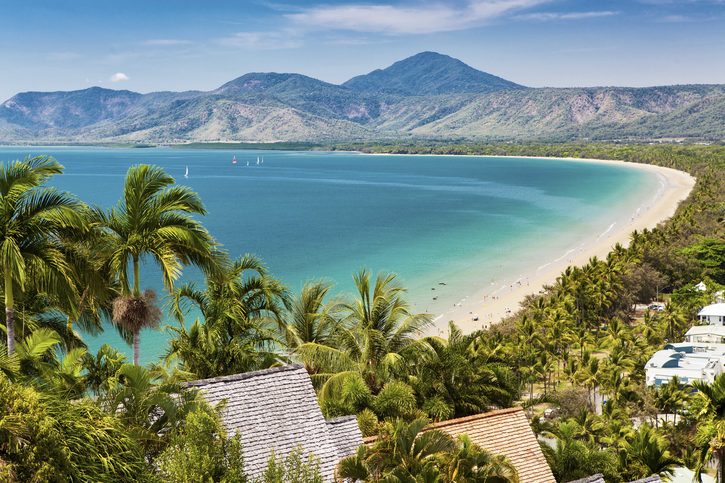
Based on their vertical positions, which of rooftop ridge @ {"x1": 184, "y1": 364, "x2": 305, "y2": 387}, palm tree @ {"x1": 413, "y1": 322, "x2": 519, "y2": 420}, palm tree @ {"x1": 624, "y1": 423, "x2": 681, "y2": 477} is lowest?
palm tree @ {"x1": 624, "y1": 423, "x2": 681, "y2": 477}

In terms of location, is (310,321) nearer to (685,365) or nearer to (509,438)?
(509,438)

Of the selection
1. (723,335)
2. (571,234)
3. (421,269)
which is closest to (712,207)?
(571,234)

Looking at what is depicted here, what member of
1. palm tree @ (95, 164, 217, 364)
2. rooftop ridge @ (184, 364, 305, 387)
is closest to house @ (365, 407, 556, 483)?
rooftop ridge @ (184, 364, 305, 387)

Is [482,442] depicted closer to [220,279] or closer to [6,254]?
[220,279]

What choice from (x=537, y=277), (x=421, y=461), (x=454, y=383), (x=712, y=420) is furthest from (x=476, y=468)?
(x=537, y=277)

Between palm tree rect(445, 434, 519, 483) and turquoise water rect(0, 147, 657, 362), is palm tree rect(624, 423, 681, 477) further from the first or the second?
turquoise water rect(0, 147, 657, 362)

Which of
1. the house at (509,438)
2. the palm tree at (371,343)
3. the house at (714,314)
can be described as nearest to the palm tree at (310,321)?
the palm tree at (371,343)

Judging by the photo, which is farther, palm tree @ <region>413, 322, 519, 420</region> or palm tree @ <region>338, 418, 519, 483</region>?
palm tree @ <region>413, 322, 519, 420</region>
